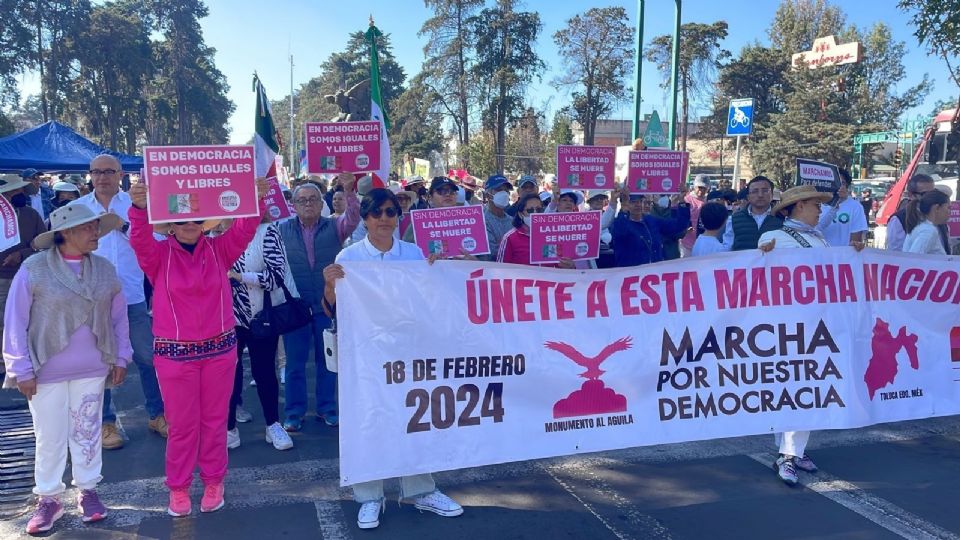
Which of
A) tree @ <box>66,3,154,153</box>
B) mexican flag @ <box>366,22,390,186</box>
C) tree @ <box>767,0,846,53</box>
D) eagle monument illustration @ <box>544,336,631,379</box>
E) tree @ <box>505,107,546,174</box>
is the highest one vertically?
tree @ <box>767,0,846,53</box>

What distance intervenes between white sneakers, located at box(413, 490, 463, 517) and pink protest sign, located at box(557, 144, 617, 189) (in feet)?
13.9

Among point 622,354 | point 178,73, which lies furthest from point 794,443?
point 178,73

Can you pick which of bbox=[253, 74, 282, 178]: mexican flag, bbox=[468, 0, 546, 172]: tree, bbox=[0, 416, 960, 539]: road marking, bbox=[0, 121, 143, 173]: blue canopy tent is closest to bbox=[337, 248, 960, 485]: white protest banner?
bbox=[0, 416, 960, 539]: road marking

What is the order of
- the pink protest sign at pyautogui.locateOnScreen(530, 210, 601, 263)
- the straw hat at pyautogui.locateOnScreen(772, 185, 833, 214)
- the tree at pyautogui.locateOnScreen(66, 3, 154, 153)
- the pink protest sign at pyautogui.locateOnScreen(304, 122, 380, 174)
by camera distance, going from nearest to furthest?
the straw hat at pyautogui.locateOnScreen(772, 185, 833, 214), the pink protest sign at pyautogui.locateOnScreen(530, 210, 601, 263), the pink protest sign at pyautogui.locateOnScreen(304, 122, 380, 174), the tree at pyautogui.locateOnScreen(66, 3, 154, 153)

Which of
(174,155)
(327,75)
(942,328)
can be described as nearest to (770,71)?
(327,75)

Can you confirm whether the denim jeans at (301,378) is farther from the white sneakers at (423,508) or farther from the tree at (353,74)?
the tree at (353,74)

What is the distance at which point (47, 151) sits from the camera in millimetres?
15008

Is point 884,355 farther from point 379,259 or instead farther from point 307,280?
point 307,280

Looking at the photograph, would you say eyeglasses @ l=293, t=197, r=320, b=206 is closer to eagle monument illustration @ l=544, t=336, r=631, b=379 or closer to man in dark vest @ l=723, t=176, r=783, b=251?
eagle monument illustration @ l=544, t=336, r=631, b=379

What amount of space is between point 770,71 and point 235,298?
4656 cm

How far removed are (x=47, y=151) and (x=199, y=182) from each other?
13682 millimetres

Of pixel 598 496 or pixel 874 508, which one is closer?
pixel 874 508

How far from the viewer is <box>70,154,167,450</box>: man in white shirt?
5.18m

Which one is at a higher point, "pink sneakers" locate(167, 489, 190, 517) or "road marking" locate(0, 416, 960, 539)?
"pink sneakers" locate(167, 489, 190, 517)
